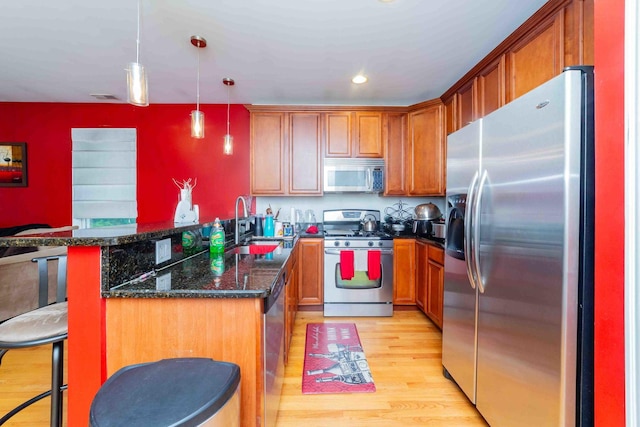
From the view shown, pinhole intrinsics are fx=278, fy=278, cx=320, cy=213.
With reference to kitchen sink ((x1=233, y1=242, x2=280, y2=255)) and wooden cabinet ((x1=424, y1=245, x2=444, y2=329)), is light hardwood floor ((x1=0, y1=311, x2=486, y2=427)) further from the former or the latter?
kitchen sink ((x1=233, y1=242, x2=280, y2=255))

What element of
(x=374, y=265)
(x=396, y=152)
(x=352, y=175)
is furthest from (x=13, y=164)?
(x=396, y=152)

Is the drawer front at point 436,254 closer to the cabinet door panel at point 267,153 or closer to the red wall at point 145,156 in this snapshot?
the cabinet door panel at point 267,153

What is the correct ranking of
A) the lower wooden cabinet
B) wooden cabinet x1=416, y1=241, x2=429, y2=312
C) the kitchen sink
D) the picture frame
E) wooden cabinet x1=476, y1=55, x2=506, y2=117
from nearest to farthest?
the kitchen sink, wooden cabinet x1=476, y1=55, x2=506, y2=117, the lower wooden cabinet, wooden cabinet x1=416, y1=241, x2=429, y2=312, the picture frame

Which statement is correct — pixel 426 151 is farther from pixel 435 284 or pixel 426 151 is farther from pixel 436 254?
pixel 435 284

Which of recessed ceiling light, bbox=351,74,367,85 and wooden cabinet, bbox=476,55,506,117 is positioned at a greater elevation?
recessed ceiling light, bbox=351,74,367,85

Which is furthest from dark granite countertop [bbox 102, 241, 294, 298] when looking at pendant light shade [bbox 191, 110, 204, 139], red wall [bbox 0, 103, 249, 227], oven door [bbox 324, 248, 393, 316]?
red wall [bbox 0, 103, 249, 227]

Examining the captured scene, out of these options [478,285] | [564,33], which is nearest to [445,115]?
[564,33]

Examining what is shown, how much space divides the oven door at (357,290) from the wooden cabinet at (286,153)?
953 mm

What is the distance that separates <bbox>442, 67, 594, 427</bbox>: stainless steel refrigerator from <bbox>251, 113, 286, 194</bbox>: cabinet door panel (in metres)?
2.24

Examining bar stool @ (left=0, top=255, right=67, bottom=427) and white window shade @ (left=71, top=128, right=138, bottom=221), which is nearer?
bar stool @ (left=0, top=255, right=67, bottom=427)

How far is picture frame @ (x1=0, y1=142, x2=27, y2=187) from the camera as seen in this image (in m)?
3.56

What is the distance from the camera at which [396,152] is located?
342 centimetres

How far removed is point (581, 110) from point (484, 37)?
144cm

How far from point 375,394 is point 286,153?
103 inches
